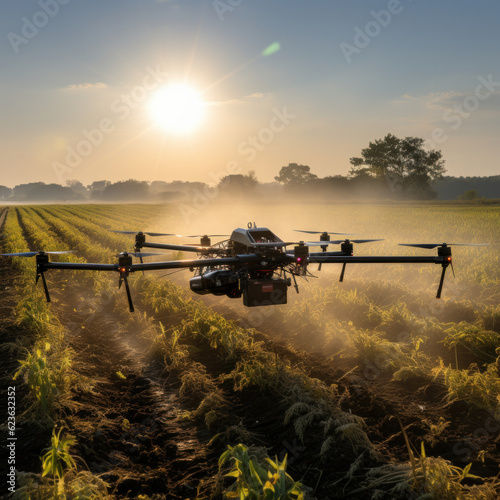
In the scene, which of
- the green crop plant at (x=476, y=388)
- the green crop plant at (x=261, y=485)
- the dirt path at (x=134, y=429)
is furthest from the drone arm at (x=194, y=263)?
the green crop plant at (x=476, y=388)

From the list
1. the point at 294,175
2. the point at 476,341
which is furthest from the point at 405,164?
the point at 476,341

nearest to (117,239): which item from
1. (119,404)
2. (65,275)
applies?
(65,275)

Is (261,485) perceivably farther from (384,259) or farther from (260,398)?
(384,259)

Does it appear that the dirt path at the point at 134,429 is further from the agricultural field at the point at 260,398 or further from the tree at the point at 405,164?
the tree at the point at 405,164

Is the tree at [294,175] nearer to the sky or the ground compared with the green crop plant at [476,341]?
nearer to the sky

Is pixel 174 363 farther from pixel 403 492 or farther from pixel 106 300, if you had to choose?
pixel 106 300

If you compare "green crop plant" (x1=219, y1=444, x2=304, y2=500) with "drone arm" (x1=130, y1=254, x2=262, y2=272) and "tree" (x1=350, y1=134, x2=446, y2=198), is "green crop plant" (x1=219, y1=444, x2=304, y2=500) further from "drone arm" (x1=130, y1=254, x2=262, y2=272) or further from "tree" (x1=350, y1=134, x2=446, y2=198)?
"tree" (x1=350, y1=134, x2=446, y2=198)
